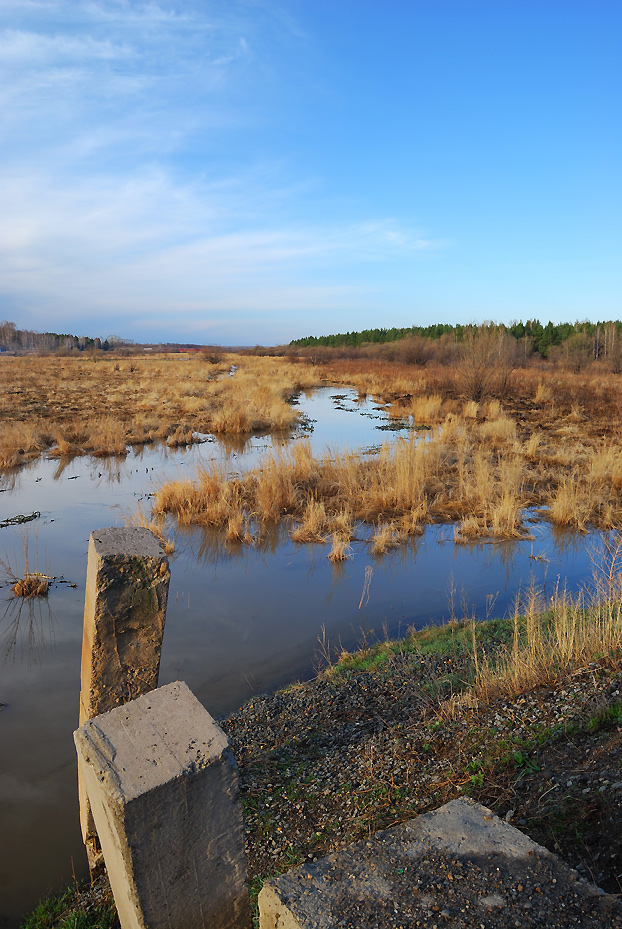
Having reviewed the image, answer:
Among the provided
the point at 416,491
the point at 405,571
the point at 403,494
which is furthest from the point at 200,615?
the point at 416,491

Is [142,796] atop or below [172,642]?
atop

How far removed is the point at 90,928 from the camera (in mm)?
2727

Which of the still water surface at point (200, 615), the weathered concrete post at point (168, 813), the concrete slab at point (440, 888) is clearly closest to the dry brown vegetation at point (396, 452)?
the still water surface at point (200, 615)

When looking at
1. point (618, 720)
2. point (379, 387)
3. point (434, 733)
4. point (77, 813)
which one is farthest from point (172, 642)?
point (379, 387)

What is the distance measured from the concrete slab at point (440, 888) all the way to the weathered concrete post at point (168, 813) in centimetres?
19

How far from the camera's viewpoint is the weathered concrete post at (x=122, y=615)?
8.79 feet

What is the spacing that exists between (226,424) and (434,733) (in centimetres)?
1535

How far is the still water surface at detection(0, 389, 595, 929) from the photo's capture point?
3859 mm

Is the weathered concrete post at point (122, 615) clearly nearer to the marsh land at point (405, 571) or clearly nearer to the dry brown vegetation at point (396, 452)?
the marsh land at point (405, 571)

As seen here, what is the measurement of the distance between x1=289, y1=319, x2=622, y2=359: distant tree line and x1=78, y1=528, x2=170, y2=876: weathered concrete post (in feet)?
71.9

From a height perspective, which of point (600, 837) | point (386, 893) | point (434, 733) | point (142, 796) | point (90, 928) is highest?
point (142, 796)

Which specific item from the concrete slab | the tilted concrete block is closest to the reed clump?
the tilted concrete block

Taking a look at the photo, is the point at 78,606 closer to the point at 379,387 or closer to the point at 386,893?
the point at 386,893

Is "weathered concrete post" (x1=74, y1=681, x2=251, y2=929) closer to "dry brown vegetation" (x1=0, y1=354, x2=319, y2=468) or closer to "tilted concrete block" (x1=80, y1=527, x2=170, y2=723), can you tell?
"tilted concrete block" (x1=80, y1=527, x2=170, y2=723)
